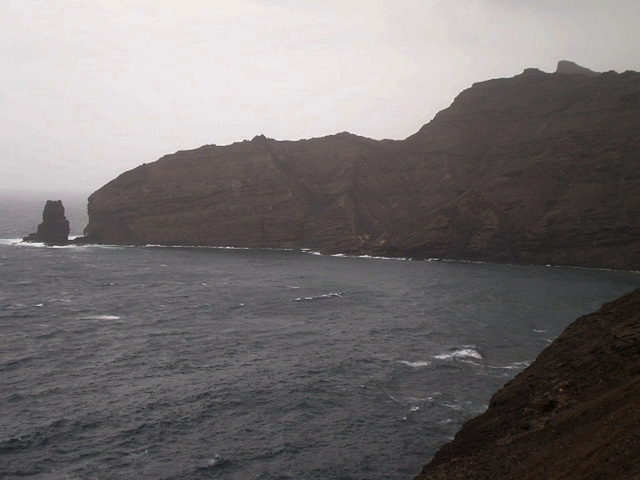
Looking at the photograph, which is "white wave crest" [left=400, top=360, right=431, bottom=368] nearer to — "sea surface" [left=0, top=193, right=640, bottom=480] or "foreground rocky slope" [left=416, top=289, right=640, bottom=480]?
"sea surface" [left=0, top=193, right=640, bottom=480]

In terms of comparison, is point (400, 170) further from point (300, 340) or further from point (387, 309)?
point (300, 340)

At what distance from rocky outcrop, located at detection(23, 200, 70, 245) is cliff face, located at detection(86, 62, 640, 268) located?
26.6 feet

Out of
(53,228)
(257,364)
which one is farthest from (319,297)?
(53,228)

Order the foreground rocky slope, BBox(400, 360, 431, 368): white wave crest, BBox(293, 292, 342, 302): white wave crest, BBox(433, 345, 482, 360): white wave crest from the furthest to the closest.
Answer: BBox(293, 292, 342, 302): white wave crest
BBox(433, 345, 482, 360): white wave crest
BBox(400, 360, 431, 368): white wave crest
the foreground rocky slope

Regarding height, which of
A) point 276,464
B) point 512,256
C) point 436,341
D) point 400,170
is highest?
point 400,170

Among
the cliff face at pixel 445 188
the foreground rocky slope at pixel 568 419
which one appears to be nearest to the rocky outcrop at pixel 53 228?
the cliff face at pixel 445 188

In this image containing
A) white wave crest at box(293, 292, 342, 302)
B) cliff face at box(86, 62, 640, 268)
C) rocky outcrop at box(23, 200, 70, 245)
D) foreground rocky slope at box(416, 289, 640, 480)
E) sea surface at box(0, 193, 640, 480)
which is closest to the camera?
foreground rocky slope at box(416, 289, 640, 480)

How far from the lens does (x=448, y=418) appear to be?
48.0 meters

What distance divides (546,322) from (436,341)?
18.6m

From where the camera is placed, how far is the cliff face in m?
135

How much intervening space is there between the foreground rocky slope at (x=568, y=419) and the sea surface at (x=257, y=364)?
7033 millimetres

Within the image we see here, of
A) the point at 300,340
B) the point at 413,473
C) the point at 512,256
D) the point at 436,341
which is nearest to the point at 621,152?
the point at 512,256

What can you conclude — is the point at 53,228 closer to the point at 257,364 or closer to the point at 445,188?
the point at 445,188

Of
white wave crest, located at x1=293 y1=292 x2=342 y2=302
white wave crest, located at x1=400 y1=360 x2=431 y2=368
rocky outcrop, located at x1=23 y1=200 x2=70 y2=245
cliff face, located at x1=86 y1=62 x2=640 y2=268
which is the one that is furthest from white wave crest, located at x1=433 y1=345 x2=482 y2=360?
rocky outcrop, located at x1=23 y1=200 x2=70 y2=245
